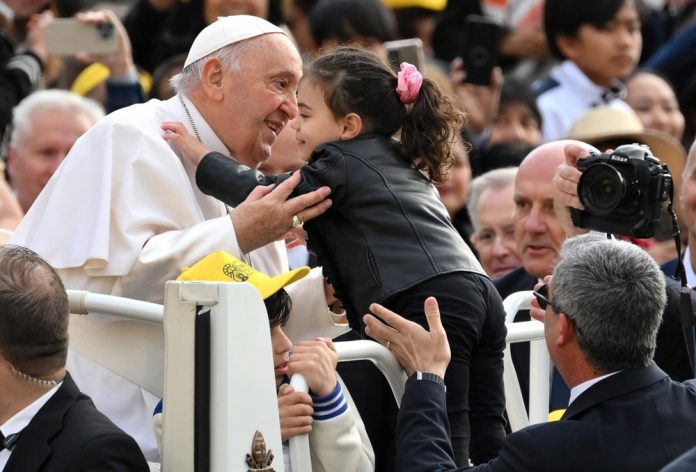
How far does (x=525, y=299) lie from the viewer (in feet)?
16.4

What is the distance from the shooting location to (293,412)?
3979mm

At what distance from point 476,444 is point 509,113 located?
171 inches

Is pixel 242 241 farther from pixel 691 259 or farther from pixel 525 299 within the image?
pixel 691 259

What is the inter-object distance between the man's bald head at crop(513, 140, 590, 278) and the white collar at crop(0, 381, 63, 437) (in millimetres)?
2480

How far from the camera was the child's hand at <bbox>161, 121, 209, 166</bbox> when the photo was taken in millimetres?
4910

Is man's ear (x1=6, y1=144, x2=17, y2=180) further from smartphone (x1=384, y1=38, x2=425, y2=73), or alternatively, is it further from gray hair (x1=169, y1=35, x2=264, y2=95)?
gray hair (x1=169, y1=35, x2=264, y2=95)

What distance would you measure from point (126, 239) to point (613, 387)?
168 cm

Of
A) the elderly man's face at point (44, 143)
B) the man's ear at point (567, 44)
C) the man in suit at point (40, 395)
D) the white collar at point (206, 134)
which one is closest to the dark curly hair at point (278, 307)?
the man in suit at point (40, 395)

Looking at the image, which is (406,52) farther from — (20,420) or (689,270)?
(20,420)

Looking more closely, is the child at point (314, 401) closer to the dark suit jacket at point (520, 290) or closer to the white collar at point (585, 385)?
the white collar at point (585, 385)

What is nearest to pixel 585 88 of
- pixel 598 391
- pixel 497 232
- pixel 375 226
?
pixel 497 232

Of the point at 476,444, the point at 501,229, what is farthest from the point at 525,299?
the point at 501,229

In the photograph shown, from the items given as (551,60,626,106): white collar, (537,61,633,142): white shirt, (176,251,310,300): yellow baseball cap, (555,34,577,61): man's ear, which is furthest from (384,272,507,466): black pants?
(555,34,577,61): man's ear

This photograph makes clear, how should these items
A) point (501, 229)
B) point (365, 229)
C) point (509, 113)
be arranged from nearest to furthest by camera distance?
point (365, 229)
point (501, 229)
point (509, 113)
